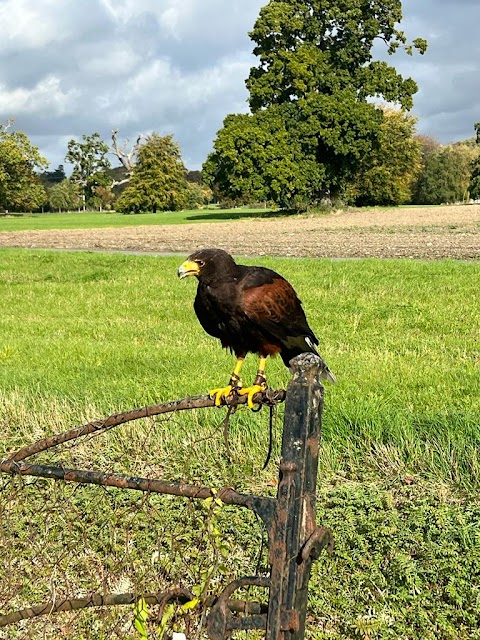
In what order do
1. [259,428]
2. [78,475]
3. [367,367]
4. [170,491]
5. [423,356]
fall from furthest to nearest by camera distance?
[423,356]
[367,367]
[259,428]
[78,475]
[170,491]

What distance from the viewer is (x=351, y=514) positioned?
395 cm

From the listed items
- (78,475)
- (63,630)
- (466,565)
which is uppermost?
(78,475)

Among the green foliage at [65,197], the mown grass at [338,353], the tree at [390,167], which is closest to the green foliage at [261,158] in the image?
the tree at [390,167]

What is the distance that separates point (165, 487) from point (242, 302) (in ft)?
3.96

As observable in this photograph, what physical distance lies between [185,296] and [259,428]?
22.2ft

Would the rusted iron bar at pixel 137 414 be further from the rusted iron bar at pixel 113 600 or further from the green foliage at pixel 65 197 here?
the green foliage at pixel 65 197

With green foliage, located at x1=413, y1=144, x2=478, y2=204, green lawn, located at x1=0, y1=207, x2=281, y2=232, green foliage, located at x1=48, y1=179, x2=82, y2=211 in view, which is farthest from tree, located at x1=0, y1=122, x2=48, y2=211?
green foliage, located at x1=413, y1=144, x2=478, y2=204

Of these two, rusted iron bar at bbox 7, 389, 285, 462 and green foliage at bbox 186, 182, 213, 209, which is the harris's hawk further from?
green foliage at bbox 186, 182, 213, 209

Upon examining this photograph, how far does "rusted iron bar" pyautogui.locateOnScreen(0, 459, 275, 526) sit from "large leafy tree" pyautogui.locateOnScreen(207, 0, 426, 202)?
40970 mm

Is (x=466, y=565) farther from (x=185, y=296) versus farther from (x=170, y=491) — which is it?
(x=185, y=296)

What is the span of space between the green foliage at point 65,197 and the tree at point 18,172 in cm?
2416

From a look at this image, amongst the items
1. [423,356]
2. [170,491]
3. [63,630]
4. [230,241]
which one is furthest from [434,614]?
[230,241]

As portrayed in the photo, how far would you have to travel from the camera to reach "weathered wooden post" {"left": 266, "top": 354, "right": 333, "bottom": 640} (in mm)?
1385

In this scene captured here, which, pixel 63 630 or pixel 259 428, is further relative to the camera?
pixel 259 428
